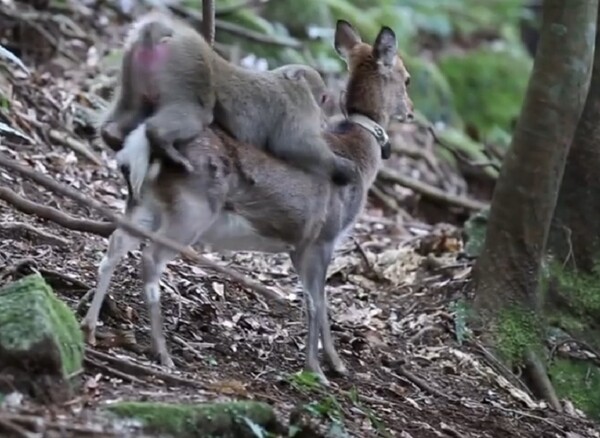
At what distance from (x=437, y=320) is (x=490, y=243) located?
1.87 feet

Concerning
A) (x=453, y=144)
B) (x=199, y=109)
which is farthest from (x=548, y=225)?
(x=453, y=144)

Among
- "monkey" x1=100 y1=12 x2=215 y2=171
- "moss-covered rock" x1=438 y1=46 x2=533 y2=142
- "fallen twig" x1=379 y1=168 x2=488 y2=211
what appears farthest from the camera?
"moss-covered rock" x1=438 y1=46 x2=533 y2=142

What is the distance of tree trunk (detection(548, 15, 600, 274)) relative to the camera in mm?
7859

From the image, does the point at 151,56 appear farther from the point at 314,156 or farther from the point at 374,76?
the point at 374,76

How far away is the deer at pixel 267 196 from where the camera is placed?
5.80 metres

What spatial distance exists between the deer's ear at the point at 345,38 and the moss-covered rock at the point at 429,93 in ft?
23.2

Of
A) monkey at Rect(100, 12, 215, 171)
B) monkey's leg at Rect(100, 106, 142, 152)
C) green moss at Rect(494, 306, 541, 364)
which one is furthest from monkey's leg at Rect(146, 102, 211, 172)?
green moss at Rect(494, 306, 541, 364)

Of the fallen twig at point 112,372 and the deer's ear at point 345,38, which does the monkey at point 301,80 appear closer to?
the deer's ear at point 345,38

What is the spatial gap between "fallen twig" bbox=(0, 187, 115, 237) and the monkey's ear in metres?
1.21

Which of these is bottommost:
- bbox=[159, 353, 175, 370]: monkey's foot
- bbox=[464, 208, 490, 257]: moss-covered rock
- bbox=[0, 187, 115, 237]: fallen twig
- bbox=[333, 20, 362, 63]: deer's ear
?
bbox=[159, 353, 175, 370]: monkey's foot

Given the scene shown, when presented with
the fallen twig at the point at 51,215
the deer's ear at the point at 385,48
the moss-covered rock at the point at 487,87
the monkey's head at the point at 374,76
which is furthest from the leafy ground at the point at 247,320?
the moss-covered rock at the point at 487,87

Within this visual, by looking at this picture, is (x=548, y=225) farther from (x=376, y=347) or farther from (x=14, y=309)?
(x=14, y=309)

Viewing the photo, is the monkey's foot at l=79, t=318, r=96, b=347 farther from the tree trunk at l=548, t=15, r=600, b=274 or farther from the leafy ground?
the tree trunk at l=548, t=15, r=600, b=274

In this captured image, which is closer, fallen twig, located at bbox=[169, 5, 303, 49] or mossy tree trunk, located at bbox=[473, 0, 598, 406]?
mossy tree trunk, located at bbox=[473, 0, 598, 406]
